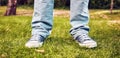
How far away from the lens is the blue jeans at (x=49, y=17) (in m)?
3.08

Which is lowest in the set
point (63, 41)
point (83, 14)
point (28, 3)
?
point (28, 3)

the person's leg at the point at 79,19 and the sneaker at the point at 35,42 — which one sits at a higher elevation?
the person's leg at the point at 79,19

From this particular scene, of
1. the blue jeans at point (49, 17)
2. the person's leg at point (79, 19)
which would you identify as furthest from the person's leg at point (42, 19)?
the person's leg at point (79, 19)

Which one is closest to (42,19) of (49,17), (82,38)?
(49,17)

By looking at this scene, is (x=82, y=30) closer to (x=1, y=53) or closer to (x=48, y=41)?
(x=48, y=41)

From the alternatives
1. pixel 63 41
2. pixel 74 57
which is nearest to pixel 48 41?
pixel 63 41

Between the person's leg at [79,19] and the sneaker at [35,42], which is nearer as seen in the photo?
the sneaker at [35,42]

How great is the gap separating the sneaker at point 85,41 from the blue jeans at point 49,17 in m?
0.05

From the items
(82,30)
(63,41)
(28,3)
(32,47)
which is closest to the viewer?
(32,47)

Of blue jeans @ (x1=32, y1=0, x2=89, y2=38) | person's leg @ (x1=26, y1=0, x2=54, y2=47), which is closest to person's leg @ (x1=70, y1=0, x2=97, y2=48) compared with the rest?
blue jeans @ (x1=32, y1=0, x2=89, y2=38)

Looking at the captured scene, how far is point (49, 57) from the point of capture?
8.87 feet

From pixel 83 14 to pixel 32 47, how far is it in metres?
0.58

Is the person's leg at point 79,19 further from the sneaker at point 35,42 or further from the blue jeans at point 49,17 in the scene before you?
the sneaker at point 35,42

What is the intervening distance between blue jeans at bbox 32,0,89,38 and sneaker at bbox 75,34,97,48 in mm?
47
